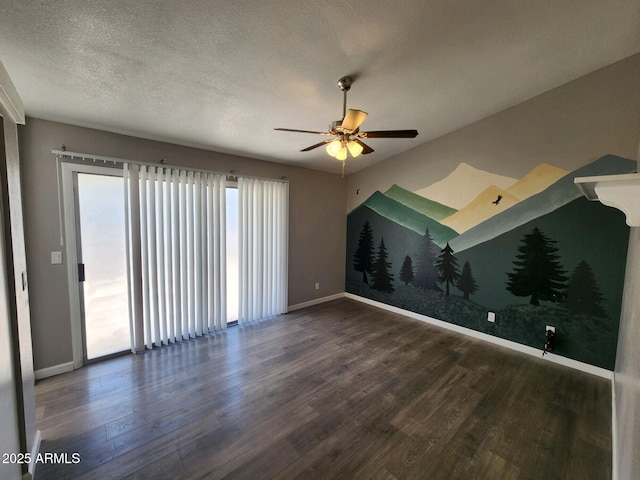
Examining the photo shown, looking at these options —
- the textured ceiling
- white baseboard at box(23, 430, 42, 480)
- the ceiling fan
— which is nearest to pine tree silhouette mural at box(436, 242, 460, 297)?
the textured ceiling

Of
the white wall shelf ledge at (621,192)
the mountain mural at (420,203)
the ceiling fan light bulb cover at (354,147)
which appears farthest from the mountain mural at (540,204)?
the ceiling fan light bulb cover at (354,147)

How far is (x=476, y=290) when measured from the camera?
357 centimetres

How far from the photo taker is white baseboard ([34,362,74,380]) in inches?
97.2

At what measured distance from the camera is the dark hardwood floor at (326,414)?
65.4 inches

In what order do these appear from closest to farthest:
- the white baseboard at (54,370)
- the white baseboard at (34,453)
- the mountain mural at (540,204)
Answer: the white baseboard at (34,453) → the white baseboard at (54,370) → the mountain mural at (540,204)

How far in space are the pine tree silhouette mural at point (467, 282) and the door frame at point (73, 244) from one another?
459 centimetres

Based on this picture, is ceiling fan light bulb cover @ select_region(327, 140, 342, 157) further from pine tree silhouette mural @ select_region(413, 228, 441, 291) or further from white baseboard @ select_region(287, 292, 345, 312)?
white baseboard @ select_region(287, 292, 345, 312)

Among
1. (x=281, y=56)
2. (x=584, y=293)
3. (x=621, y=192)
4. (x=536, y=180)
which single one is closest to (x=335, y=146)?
(x=281, y=56)

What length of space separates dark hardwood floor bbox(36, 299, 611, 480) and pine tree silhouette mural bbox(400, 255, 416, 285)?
1.26 meters

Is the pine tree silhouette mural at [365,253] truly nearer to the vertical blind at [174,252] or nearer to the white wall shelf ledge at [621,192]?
the vertical blind at [174,252]

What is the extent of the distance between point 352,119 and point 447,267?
287cm

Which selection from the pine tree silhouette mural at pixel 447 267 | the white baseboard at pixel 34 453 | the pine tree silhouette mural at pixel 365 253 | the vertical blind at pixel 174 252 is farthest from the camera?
the pine tree silhouette mural at pixel 365 253

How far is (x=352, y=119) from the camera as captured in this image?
1919 mm

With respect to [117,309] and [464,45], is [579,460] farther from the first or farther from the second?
[117,309]
